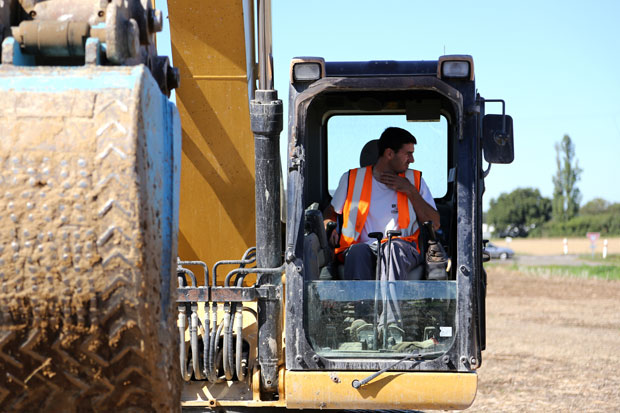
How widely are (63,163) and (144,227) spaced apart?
8.2 inches

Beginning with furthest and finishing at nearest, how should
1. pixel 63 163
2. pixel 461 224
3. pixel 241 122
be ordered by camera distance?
pixel 241 122, pixel 461 224, pixel 63 163

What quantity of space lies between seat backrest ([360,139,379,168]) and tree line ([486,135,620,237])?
221ft

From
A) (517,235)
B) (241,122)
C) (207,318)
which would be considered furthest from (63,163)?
(517,235)

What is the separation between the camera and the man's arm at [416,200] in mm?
4734

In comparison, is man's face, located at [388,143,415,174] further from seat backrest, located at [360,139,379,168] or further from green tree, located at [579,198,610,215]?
green tree, located at [579,198,610,215]

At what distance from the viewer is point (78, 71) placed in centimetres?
187

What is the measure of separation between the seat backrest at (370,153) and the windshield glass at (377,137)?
0.05 metres

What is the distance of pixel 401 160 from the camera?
494 centimetres

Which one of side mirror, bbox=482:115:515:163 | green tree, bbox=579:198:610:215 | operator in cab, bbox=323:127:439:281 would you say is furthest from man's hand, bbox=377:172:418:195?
green tree, bbox=579:198:610:215

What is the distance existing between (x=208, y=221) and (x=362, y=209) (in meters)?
1.05

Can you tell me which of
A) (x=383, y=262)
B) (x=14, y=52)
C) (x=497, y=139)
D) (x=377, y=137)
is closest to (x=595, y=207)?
(x=377, y=137)

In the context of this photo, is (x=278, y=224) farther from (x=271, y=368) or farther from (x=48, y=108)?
(x=48, y=108)

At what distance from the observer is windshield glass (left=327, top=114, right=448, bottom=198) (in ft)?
17.7

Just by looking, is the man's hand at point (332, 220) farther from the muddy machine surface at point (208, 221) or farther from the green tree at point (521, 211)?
the green tree at point (521, 211)
